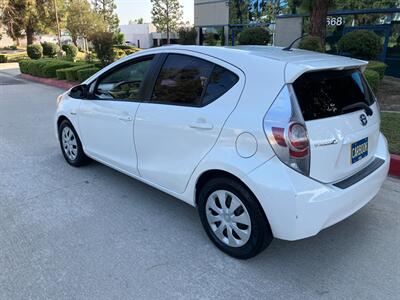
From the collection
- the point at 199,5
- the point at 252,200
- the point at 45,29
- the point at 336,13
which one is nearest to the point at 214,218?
the point at 252,200

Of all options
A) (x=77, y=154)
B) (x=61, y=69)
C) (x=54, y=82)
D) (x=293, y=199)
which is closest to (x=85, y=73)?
(x=54, y=82)

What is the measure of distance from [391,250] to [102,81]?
11.2 ft

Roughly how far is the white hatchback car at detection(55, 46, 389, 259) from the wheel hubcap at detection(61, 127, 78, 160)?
1.48 metres

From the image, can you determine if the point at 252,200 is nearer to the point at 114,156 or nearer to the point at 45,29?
the point at 114,156

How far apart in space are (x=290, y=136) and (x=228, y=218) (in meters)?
0.86

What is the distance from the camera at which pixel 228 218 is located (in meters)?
2.94

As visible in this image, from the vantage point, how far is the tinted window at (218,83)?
9.42 ft

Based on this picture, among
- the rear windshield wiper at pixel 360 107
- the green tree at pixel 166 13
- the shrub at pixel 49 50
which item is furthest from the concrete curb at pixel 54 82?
the green tree at pixel 166 13

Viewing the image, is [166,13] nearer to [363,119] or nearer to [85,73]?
[85,73]

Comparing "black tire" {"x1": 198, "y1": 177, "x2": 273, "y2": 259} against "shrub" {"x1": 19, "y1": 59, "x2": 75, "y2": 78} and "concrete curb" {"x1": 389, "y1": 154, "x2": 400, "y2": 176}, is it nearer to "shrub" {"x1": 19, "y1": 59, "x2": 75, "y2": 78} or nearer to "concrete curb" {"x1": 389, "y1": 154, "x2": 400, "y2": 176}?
"concrete curb" {"x1": 389, "y1": 154, "x2": 400, "y2": 176}

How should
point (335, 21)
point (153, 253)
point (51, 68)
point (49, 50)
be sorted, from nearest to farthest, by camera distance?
1. point (153, 253)
2. point (51, 68)
3. point (335, 21)
4. point (49, 50)

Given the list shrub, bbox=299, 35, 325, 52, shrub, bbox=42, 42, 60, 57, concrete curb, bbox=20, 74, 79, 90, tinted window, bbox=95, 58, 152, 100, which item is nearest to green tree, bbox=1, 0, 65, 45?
shrub, bbox=42, 42, 60, 57

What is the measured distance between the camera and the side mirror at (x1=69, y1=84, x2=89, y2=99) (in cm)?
444

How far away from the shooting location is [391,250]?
3.05 meters
